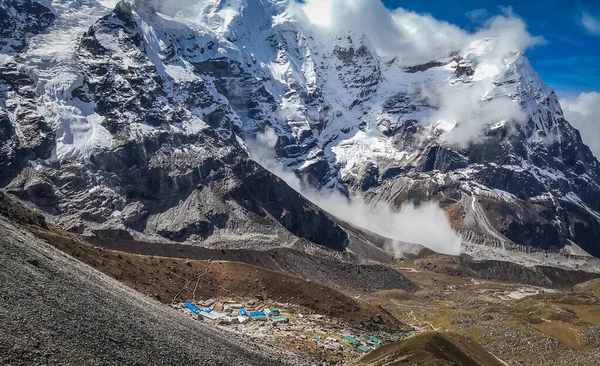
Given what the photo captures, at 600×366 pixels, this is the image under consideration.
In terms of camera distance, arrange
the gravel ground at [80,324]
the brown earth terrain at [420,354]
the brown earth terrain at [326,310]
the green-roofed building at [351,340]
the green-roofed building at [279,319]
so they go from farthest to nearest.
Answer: the green-roofed building at [279,319]
the green-roofed building at [351,340]
the brown earth terrain at [326,310]
the brown earth terrain at [420,354]
the gravel ground at [80,324]

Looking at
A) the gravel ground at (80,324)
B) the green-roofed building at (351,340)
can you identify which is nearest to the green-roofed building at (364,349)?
the green-roofed building at (351,340)

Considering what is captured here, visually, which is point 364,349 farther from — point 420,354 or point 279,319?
point 420,354

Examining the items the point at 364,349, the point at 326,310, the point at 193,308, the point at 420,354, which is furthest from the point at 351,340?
the point at 420,354

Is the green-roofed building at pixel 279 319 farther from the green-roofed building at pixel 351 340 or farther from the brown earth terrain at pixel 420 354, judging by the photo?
the brown earth terrain at pixel 420 354

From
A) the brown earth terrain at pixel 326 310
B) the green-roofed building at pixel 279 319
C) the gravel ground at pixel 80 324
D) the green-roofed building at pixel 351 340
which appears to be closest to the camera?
the gravel ground at pixel 80 324

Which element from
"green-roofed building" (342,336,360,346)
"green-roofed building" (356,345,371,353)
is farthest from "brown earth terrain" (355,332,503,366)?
"green-roofed building" (342,336,360,346)

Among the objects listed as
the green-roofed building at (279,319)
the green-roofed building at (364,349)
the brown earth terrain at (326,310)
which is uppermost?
the brown earth terrain at (326,310)

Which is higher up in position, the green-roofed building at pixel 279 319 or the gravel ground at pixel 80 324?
the gravel ground at pixel 80 324

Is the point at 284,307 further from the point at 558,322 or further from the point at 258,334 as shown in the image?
the point at 558,322
